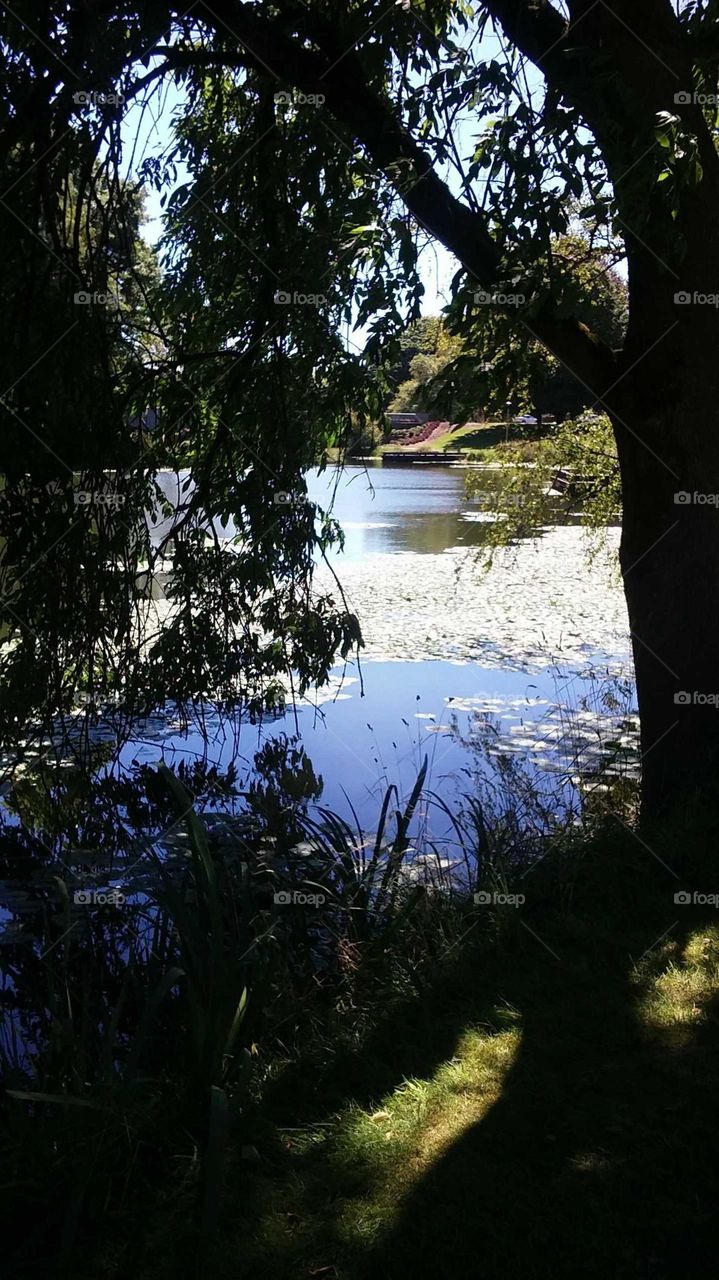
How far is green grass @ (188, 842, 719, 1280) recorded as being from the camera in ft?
8.74

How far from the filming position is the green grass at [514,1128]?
8.74 ft

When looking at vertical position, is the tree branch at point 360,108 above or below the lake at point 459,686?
above

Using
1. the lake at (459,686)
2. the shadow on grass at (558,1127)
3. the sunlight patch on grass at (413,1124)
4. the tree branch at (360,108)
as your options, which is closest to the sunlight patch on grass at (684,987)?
the shadow on grass at (558,1127)

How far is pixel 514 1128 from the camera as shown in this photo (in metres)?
3.13

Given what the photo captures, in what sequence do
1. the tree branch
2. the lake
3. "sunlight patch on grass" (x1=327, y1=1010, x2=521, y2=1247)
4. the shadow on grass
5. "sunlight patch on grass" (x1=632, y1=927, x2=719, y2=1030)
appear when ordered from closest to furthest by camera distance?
the shadow on grass
"sunlight patch on grass" (x1=327, y1=1010, x2=521, y2=1247)
"sunlight patch on grass" (x1=632, y1=927, x2=719, y2=1030)
the tree branch
the lake

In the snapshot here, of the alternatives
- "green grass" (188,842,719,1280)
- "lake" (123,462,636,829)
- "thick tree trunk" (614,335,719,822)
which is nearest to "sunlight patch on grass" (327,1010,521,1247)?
"green grass" (188,842,719,1280)

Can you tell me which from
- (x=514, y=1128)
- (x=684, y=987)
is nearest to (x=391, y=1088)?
(x=514, y=1128)

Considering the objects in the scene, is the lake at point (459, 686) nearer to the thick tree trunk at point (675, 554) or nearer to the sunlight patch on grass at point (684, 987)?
the thick tree trunk at point (675, 554)

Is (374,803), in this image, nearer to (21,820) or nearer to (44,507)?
(21,820)

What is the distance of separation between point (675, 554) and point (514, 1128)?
323 cm

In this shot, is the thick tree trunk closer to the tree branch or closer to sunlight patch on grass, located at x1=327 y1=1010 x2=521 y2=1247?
the tree branch

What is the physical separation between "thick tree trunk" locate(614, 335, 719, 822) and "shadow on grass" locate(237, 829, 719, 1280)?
4.52 ft

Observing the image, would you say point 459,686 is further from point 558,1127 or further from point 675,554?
point 558,1127

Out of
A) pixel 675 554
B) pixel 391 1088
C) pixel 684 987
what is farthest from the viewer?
pixel 675 554
